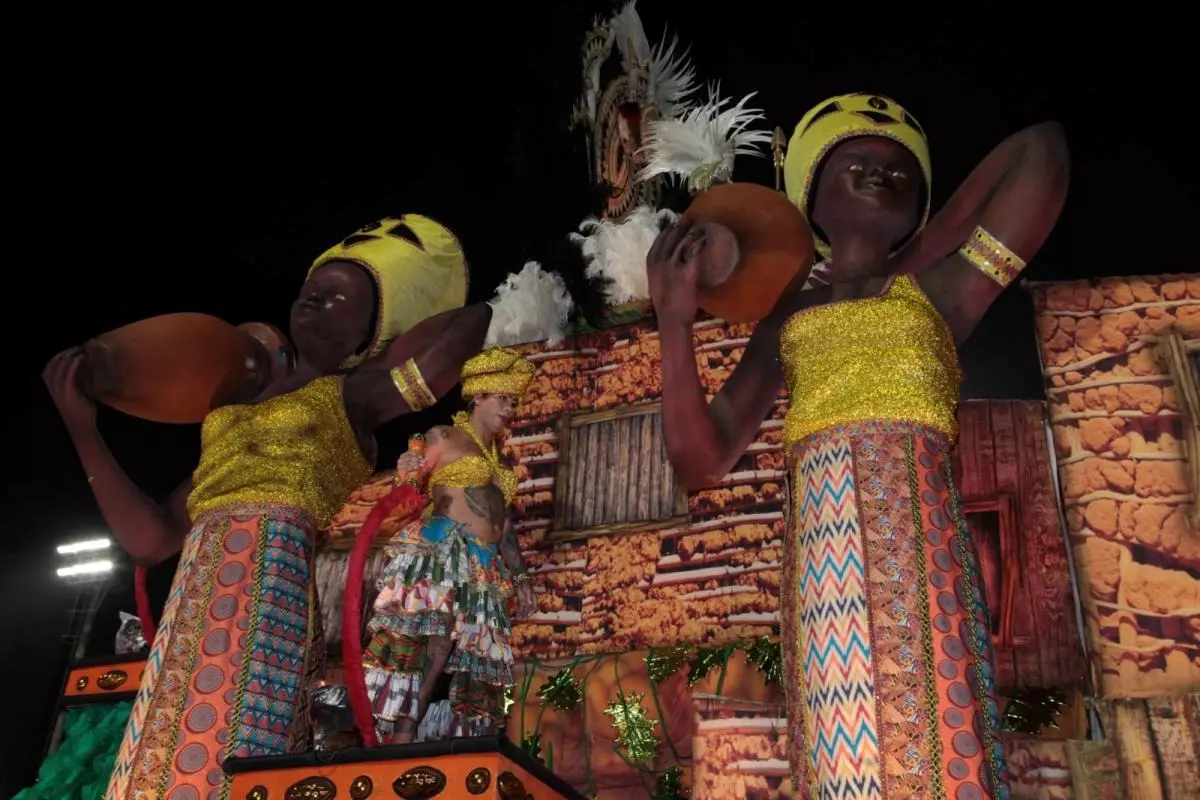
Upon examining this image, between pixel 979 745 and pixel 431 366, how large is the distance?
1756 millimetres

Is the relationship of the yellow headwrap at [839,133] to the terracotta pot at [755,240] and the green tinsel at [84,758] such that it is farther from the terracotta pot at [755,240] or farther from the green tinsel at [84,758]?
the green tinsel at [84,758]

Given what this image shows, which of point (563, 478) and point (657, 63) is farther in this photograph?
point (657, 63)

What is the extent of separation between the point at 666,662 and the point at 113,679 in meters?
1.90

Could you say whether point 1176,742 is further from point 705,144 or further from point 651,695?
point 705,144

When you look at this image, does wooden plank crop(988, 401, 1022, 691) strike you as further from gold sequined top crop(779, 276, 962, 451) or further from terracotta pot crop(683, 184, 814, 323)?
terracotta pot crop(683, 184, 814, 323)

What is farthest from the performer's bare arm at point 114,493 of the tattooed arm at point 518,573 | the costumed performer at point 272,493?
the tattooed arm at point 518,573

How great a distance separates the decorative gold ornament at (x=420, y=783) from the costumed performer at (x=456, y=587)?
0.43 m

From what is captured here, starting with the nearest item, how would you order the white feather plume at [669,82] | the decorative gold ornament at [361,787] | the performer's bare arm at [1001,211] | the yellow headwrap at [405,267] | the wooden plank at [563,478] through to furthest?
the decorative gold ornament at [361,787], the performer's bare arm at [1001,211], the yellow headwrap at [405,267], the wooden plank at [563,478], the white feather plume at [669,82]

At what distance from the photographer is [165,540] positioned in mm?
3107

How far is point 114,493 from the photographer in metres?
3.03

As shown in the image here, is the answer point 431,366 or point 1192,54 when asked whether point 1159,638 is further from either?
point 431,366

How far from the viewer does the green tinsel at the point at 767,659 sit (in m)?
2.90

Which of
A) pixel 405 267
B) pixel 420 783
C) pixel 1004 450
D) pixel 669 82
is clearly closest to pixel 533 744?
pixel 420 783

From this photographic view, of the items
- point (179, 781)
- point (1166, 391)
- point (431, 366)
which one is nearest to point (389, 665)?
point (179, 781)
